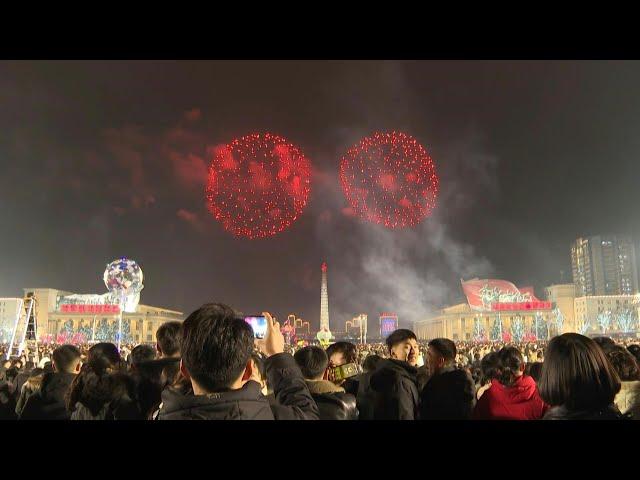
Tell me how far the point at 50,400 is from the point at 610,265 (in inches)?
6393

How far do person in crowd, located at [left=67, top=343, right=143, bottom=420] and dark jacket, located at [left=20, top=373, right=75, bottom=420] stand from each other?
2.92ft

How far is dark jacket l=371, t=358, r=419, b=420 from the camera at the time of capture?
470 cm

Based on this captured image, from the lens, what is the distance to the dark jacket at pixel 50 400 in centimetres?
527

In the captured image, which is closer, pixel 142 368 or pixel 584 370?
pixel 584 370

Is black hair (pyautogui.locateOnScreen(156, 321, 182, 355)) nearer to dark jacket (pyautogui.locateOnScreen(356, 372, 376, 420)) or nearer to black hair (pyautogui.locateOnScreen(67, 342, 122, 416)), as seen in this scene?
black hair (pyautogui.locateOnScreen(67, 342, 122, 416))

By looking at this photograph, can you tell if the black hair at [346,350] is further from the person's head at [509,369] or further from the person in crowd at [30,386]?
the person in crowd at [30,386]

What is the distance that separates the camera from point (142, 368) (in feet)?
16.2

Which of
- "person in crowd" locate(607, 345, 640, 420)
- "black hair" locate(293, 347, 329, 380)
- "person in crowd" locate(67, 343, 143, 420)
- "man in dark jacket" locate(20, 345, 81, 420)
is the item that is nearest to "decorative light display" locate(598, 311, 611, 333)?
"person in crowd" locate(607, 345, 640, 420)

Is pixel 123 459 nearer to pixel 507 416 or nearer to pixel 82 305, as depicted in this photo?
pixel 507 416

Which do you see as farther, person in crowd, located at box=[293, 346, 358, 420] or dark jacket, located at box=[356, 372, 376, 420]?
dark jacket, located at box=[356, 372, 376, 420]

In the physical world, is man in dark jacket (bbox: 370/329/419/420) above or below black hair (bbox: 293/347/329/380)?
below

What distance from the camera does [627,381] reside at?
15.0 ft

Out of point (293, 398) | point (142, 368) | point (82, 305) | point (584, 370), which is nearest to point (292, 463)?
point (293, 398)

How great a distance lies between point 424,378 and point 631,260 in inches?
6370
